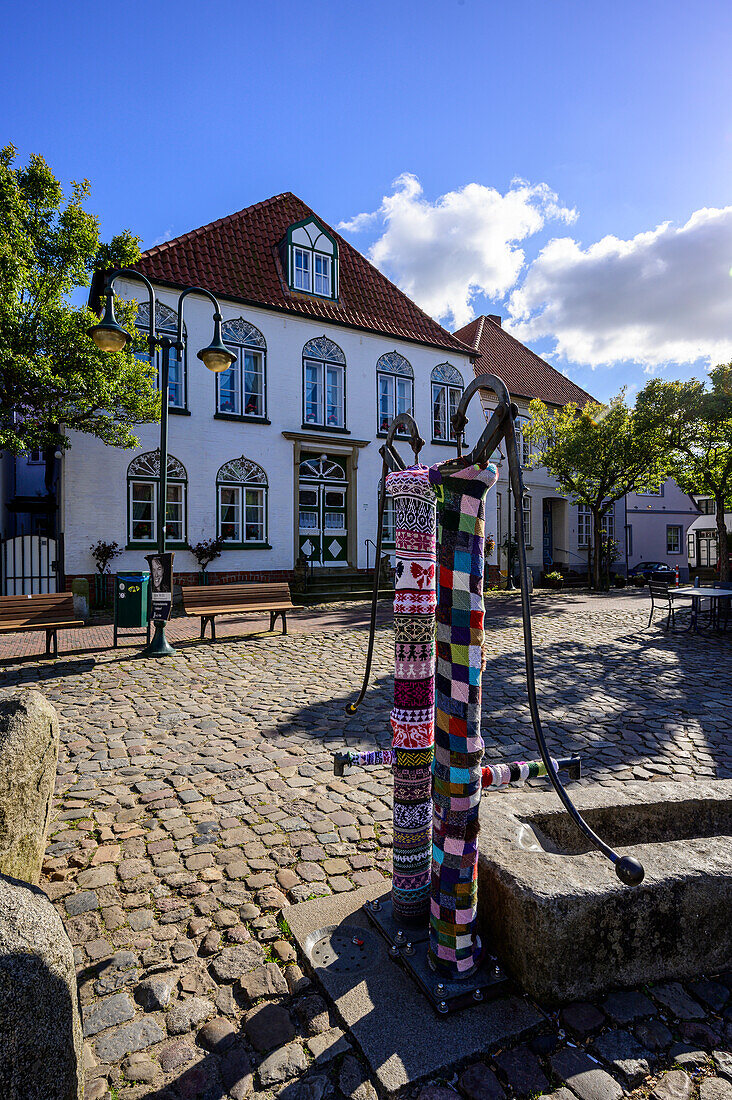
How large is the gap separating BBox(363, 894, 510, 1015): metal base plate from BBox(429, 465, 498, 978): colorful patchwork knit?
0.04 meters

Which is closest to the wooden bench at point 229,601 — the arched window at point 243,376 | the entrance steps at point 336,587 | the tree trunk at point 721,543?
the entrance steps at point 336,587

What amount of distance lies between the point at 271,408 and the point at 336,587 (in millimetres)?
5737

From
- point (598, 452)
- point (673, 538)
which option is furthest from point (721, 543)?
point (673, 538)

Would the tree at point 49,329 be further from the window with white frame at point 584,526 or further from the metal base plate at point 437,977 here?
the window with white frame at point 584,526

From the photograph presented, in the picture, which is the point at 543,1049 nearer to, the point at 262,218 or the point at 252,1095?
the point at 252,1095

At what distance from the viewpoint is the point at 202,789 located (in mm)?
3986

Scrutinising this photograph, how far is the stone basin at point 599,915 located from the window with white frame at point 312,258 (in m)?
19.0

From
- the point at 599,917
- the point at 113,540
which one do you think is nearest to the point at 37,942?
the point at 599,917

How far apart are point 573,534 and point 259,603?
71.8 feet

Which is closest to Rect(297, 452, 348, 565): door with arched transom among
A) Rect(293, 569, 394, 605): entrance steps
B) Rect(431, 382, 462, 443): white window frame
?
Rect(293, 569, 394, 605): entrance steps

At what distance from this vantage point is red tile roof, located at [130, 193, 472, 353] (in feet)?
53.7

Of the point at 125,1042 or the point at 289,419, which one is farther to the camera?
the point at 289,419

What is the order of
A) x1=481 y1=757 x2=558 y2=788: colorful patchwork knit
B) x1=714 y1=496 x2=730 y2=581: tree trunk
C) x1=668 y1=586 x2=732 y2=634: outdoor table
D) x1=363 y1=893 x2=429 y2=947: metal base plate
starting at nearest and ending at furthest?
x1=481 y1=757 x2=558 y2=788: colorful patchwork knit, x1=363 y1=893 x2=429 y2=947: metal base plate, x1=668 y1=586 x2=732 y2=634: outdoor table, x1=714 y1=496 x2=730 y2=581: tree trunk

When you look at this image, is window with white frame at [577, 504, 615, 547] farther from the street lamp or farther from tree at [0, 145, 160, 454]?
the street lamp
